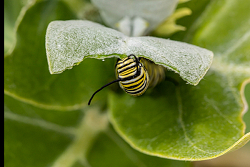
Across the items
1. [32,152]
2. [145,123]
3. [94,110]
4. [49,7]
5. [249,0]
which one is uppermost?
[249,0]

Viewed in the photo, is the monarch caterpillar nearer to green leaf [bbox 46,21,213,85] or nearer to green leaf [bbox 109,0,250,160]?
green leaf [bbox 46,21,213,85]

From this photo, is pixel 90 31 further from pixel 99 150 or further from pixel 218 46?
pixel 99 150

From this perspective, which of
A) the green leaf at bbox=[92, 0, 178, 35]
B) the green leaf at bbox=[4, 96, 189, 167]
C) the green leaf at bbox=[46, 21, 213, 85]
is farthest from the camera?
the green leaf at bbox=[4, 96, 189, 167]

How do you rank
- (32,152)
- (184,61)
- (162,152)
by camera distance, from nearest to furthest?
(184,61) < (162,152) < (32,152)

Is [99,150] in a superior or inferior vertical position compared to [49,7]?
inferior

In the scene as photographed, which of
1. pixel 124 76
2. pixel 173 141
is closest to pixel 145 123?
pixel 173 141

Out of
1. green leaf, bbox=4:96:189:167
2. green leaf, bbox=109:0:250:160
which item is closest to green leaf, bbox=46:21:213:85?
green leaf, bbox=109:0:250:160
